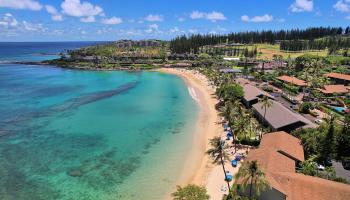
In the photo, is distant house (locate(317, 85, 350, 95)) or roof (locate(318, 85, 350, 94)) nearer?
distant house (locate(317, 85, 350, 95))

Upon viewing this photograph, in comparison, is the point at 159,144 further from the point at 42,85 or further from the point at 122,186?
the point at 42,85

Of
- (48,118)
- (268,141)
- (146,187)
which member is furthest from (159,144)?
(48,118)

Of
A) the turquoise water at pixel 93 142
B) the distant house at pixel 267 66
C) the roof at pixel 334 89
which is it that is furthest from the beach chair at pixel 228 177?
the distant house at pixel 267 66

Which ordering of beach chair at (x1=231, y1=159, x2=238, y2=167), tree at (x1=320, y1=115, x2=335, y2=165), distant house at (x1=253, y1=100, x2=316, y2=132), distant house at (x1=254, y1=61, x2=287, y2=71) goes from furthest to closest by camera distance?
distant house at (x1=254, y1=61, x2=287, y2=71)
distant house at (x1=253, y1=100, x2=316, y2=132)
beach chair at (x1=231, y1=159, x2=238, y2=167)
tree at (x1=320, y1=115, x2=335, y2=165)

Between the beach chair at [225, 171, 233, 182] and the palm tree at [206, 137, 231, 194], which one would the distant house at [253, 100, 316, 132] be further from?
the beach chair at [225, 171, 233, 182]

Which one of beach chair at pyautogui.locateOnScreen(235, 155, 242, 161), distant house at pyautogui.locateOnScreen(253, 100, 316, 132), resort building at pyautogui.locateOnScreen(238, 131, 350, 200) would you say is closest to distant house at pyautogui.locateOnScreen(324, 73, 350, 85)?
distant house at pyautogui.locateOnScreen(253, 100, 316, 132)

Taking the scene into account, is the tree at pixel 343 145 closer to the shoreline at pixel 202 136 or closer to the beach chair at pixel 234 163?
the beach chair at pixel 234 163
